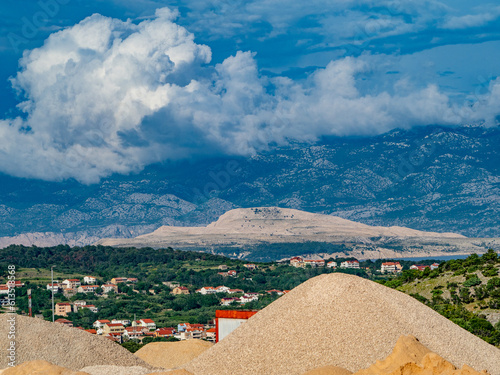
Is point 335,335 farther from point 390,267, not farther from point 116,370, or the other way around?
point 390,267

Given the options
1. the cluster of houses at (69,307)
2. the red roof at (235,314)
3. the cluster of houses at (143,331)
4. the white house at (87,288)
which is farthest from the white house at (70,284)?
the red roof at (235,314)

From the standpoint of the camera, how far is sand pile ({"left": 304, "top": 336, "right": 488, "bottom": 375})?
25234 mm

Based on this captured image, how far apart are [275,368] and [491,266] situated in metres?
38.0

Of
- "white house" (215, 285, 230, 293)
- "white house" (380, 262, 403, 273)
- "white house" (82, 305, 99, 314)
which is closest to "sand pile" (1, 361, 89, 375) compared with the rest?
"white house" (82, 305, 99, 314)

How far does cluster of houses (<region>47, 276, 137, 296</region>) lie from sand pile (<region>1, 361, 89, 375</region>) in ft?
286

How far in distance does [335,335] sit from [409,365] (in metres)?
4.76

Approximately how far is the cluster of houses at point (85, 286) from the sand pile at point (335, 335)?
89.1 m

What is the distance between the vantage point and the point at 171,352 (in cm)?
4566

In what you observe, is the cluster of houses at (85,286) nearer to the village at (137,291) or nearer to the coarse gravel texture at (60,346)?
the village at (137,291)

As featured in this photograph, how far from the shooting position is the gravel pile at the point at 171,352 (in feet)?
Result: 145

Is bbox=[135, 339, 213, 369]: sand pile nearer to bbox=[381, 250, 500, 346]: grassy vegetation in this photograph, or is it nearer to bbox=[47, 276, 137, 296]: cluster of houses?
bbox=[381, 250, 500, 346]: grassy vegetation

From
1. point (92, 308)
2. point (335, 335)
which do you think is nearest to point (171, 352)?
point (335, 335)

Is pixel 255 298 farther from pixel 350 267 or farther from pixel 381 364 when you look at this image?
pixel 381 364

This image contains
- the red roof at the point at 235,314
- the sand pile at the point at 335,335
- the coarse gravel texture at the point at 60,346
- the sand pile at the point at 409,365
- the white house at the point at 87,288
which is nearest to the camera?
the sand pile at the point at 409,365
